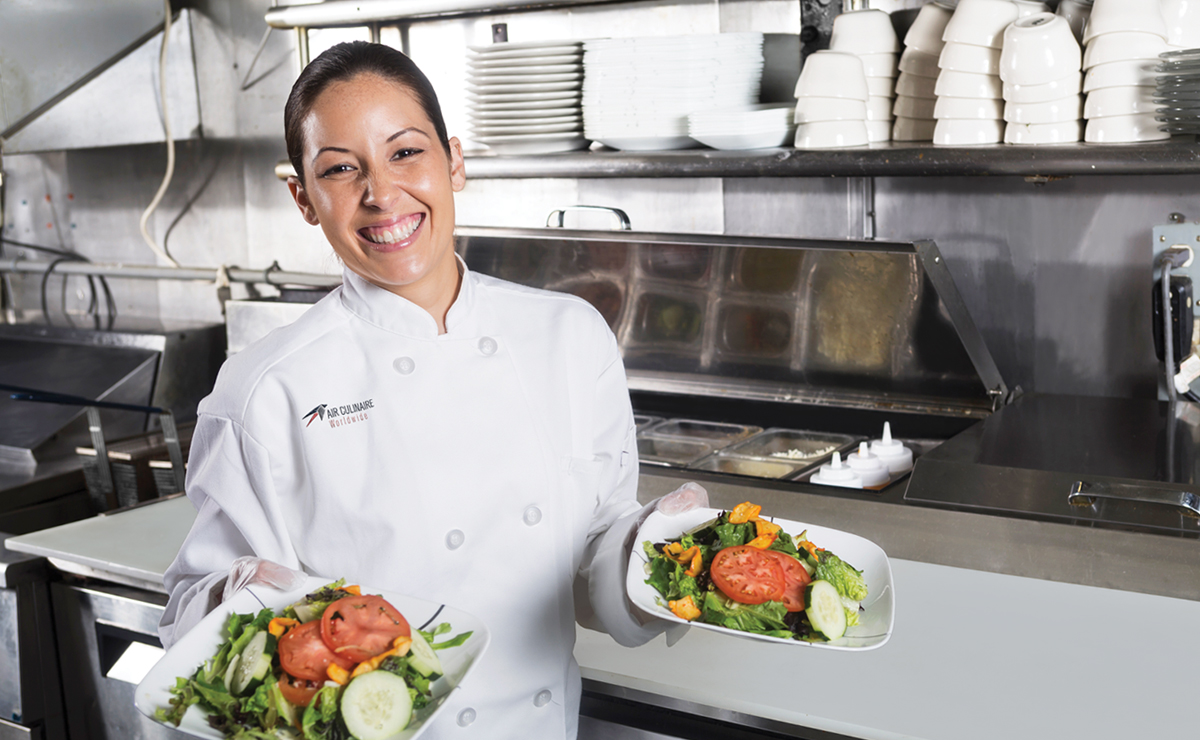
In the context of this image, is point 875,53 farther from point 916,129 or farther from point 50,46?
point 50,46

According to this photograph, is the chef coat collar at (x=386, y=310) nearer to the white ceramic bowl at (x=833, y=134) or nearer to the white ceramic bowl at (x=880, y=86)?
the white ceramic bowl at (x=833, y=134)

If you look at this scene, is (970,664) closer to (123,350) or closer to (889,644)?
(889,644)

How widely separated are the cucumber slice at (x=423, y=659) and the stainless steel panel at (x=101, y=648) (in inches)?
38.1

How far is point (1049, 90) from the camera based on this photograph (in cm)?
171

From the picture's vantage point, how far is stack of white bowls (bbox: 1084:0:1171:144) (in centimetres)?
164

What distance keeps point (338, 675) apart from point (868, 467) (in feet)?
4.17

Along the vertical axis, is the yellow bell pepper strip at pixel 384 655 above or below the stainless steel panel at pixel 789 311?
below

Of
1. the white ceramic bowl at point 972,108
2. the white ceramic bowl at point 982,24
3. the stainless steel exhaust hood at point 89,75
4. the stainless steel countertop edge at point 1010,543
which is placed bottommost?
the stainless steel countertop edge at point 1010,543

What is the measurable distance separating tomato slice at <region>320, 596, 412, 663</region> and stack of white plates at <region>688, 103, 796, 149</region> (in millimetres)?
1295

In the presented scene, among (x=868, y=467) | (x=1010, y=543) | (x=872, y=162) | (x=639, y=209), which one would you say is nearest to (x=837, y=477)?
(x=868, y=467)

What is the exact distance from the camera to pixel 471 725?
116 cm

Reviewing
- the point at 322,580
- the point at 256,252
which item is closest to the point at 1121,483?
the point at 322,580

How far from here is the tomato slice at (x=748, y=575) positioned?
1027 mm

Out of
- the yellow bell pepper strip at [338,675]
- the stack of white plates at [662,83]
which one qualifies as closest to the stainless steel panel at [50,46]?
the stack of white plates at [662,83]
